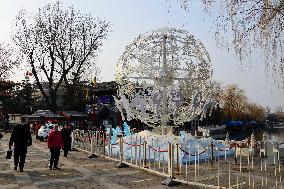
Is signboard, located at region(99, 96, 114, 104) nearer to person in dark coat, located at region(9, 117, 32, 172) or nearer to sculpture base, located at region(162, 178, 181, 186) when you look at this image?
person in dark coat, located at region(9, 117, 32, 172)

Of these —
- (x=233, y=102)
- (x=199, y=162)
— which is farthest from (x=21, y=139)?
(x=233, y=102)

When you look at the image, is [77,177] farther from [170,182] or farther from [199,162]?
[199,162]

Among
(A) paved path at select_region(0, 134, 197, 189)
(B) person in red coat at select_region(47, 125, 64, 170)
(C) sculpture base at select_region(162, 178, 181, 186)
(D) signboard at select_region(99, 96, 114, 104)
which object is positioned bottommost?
(A) paved path at select_region(0, 134, 197, 189)

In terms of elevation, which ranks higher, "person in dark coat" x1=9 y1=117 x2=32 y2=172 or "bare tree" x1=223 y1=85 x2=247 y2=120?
"bare tree" x1=223 y1=85 x2=247 y2=120

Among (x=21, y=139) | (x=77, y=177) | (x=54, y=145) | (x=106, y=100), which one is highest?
(x=106, y=100)

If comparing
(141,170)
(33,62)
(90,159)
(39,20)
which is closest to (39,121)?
(33,62)

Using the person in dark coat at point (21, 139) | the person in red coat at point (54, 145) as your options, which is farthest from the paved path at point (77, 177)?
the person in dark coat at point (21, 139)

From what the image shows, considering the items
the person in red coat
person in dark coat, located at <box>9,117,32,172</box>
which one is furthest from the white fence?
person in dark coat, located at <box>9,117,32,172</box>

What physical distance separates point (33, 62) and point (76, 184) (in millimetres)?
33784

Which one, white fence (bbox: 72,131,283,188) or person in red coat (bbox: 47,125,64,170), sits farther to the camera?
person in red coat (bbox: 47,125,64,170)

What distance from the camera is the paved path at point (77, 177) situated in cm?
1089

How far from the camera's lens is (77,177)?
1229 cm

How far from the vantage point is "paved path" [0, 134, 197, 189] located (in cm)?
1089

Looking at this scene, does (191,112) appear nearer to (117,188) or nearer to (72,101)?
(117,188)
